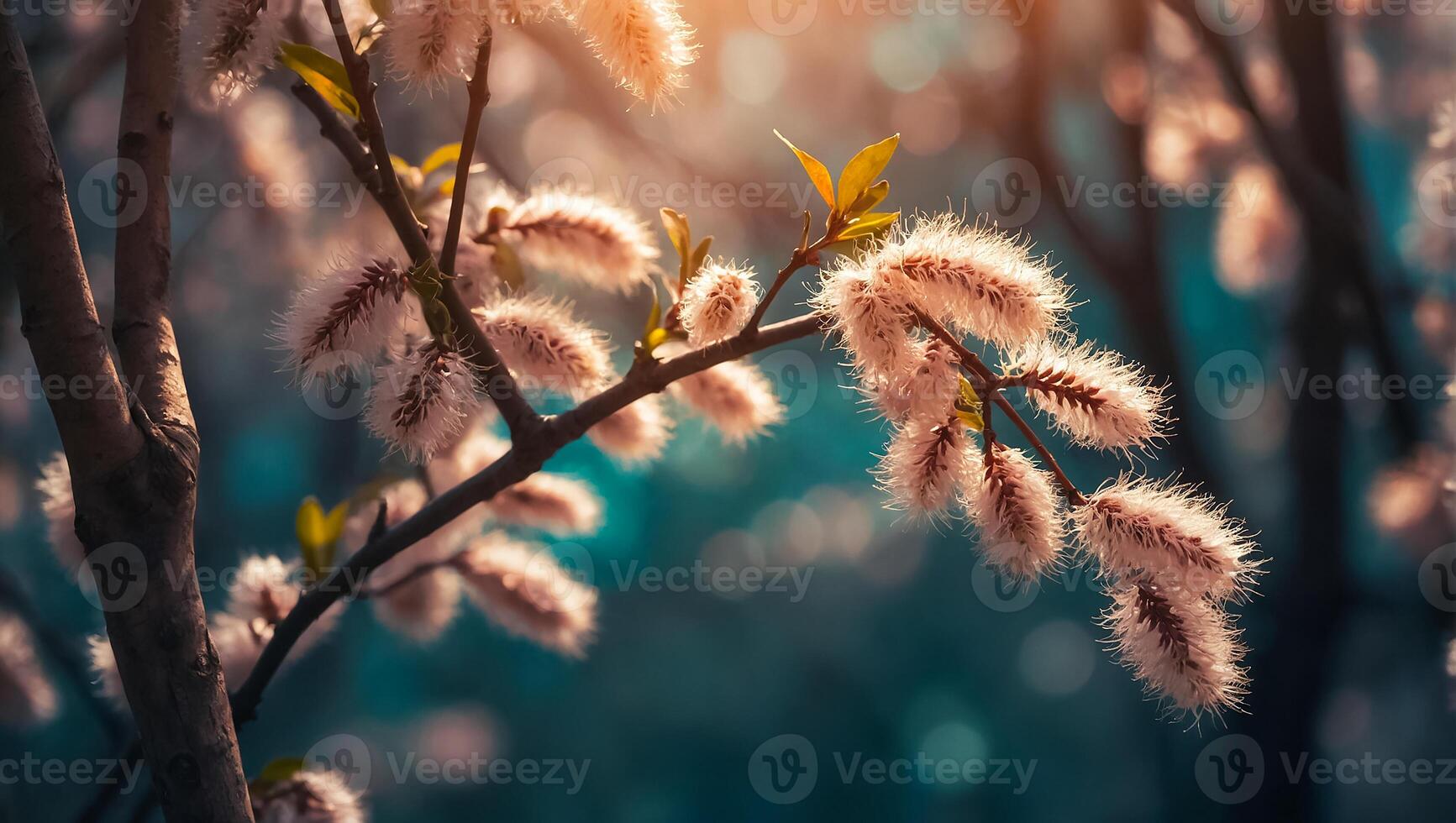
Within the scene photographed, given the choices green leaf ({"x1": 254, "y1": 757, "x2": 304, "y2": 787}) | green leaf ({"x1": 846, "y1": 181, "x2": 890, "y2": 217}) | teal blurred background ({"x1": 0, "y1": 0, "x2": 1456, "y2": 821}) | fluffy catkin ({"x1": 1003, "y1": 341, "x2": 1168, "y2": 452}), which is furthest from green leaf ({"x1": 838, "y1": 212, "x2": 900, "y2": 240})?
teal blurred background ({"x1": 0, "y1": 0, "x2": 1456, "y2": 821})

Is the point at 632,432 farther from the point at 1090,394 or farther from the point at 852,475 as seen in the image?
the point at 852,475

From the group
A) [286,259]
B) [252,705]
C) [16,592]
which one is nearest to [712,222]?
[286,259]

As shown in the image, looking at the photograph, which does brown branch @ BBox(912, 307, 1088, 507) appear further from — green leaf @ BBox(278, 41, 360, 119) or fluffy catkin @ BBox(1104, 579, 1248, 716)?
green leaf @ BBox(278, 41, 360, 119)

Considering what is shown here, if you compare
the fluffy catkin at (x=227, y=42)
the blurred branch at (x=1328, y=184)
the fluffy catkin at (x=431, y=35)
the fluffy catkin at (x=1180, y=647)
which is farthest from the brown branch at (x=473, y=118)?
the blurred branch at (x=1328, y=184)

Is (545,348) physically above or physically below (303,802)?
above

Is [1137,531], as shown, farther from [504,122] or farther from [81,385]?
[504,122]

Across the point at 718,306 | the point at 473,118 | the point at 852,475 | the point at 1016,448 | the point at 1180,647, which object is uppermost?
the point at 852,475

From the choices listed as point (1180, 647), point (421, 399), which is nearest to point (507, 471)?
point (421, 399)
